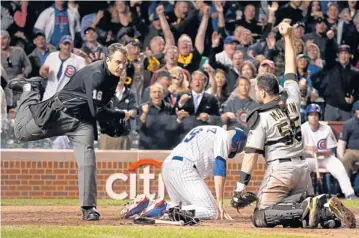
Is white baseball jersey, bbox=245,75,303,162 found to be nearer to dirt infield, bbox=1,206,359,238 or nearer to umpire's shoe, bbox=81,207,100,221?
dirt infield, bbox=1,206,359,238

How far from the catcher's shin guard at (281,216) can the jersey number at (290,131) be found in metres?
0.70

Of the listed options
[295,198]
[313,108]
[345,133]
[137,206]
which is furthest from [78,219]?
[345,133]

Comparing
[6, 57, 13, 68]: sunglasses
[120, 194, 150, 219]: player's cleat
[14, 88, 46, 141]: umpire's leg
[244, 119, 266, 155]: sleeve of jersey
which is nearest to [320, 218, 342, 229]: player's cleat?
[244, 119, 266, 155]: sleeve of jersey

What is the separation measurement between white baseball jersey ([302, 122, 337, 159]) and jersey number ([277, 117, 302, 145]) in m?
7.42

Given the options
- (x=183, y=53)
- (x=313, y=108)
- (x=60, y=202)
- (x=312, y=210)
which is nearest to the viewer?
(x=312, y=210)

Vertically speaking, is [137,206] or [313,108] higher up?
[313,108]

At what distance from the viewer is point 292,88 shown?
484 inches

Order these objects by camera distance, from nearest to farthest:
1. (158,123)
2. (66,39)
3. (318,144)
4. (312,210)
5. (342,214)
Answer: (312,210)
(342,214)
(158,123)
(318,144)
(66,39)

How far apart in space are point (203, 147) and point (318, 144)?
22.0ft

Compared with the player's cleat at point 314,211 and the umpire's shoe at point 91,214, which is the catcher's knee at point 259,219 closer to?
the player's cleat at point 314,211

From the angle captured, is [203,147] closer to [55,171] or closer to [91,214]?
[91,214]

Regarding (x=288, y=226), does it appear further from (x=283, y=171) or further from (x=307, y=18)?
(x=307, y=18)

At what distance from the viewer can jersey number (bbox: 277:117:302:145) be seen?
11789 millimetres

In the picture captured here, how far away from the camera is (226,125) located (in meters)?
19.0
